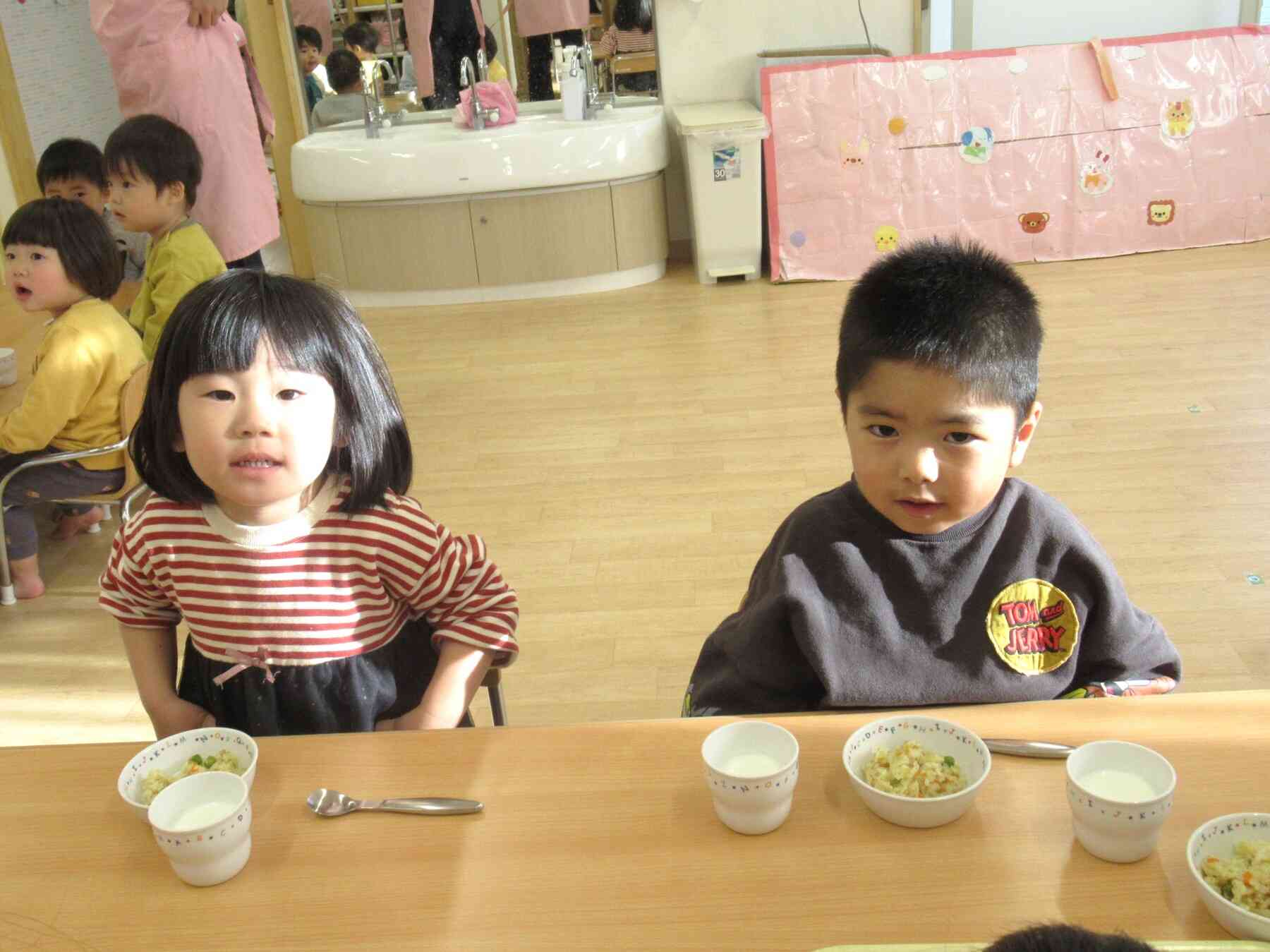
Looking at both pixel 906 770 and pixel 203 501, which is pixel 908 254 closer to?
pixel 906 770

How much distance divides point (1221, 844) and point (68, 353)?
7.27ft

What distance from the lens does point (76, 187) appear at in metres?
3.33

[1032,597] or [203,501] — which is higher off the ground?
[203,501]

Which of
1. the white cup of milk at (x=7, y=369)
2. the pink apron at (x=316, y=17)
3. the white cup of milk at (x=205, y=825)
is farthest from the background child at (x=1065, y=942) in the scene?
the pink apron at (x=316, y=17)

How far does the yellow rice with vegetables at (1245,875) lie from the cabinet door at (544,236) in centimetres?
425

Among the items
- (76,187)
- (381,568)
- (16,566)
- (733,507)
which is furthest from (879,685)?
(76,187)

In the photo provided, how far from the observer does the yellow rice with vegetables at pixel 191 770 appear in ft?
3.04

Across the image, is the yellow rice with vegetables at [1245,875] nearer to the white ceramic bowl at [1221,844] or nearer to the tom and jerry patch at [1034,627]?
the white ceramic bowl at [1221,844]

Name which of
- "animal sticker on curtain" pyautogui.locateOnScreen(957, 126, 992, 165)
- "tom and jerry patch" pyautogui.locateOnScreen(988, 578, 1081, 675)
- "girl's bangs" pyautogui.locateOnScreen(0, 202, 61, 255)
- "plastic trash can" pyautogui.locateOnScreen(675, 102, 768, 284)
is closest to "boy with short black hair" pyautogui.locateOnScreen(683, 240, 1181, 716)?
"tom and jerry patch" pyautogui.locateOnScreen(988, 578, 1081, 675)

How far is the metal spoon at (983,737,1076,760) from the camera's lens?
0.91 m

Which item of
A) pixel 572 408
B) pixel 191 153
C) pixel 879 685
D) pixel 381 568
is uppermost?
pixel 191 153

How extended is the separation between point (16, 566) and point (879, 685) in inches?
89.0

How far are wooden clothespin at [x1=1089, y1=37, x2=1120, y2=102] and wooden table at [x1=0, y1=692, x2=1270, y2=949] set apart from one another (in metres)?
4.18

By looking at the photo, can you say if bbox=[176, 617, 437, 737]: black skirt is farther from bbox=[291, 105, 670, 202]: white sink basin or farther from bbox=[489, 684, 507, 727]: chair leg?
bbox=[291, 105, 670, 202]: white sink basin
